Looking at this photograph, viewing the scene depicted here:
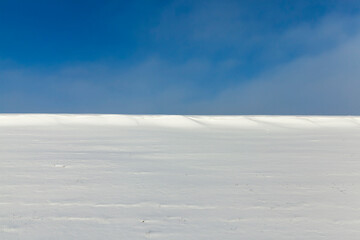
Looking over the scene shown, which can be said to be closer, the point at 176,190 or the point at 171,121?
the point at 176,190

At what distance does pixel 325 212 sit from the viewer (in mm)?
1415

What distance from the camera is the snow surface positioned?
1229 millimetres

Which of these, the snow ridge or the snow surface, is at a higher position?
the snow ridge

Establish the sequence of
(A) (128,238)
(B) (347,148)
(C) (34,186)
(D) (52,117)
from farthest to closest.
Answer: (D) (52,117) → (B) (347,148) → (C) (34,186) → (A) (128,238)

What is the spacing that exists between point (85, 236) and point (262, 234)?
653 millimetres

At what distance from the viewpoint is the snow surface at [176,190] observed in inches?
48.4

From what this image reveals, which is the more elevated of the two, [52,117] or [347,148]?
[52,117]

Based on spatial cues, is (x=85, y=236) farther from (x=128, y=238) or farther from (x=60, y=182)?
(x=60, y=182)

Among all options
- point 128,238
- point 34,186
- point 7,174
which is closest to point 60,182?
point 34,186

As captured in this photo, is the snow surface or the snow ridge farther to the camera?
the snow ridge

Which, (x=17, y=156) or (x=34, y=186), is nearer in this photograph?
(x=34, y=186)

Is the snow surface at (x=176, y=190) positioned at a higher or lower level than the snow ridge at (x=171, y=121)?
lower

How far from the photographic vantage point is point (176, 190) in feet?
5.52

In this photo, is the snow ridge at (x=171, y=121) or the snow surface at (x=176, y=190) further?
the snow ridge at (x=171, y=121)
